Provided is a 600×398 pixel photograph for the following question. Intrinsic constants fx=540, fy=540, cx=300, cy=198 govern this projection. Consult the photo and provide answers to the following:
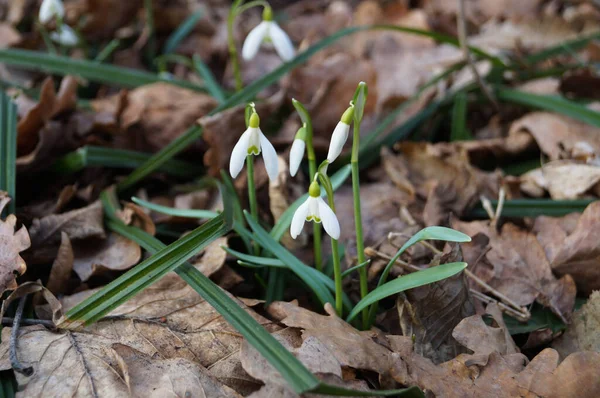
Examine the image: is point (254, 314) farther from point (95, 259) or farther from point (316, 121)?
point (316, 121)

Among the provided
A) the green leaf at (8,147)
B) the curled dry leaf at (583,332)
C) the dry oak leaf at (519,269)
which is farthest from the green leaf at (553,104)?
the green leaf at (8,147)

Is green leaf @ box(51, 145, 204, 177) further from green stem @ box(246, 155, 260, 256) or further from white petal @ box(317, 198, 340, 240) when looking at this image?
white petal @ box(317, 198, 340, 240)

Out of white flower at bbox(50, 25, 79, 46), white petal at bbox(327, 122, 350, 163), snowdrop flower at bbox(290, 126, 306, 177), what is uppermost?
white petal at bbox(327, 122, 350, 163)

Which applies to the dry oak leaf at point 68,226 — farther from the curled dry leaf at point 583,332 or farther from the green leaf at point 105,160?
the curled dry leaf at point 583,332

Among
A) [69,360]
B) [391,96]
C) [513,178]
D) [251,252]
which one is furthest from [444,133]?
[69,360]

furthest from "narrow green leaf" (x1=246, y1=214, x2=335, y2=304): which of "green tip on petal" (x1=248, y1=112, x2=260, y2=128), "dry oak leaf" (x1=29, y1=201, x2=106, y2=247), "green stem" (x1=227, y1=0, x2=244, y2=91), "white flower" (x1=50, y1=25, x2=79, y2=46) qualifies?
"white flower" (x1=50, y1=25, x2=79, y2=46)

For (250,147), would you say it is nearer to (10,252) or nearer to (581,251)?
(10,252)
